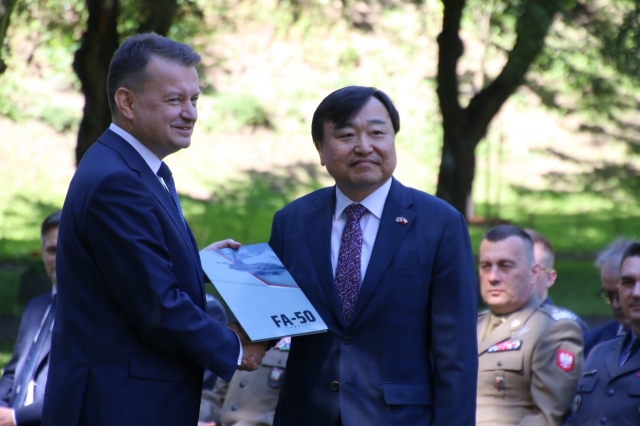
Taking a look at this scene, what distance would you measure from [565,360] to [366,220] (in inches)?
68.0

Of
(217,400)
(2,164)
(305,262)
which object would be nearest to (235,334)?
(305,262)

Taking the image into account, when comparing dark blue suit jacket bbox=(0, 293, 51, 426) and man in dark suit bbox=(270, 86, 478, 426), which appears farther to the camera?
dark blue suit jacket bbox=(0, 293, 51, 426)

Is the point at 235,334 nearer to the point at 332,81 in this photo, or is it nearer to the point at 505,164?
the point at 505,164

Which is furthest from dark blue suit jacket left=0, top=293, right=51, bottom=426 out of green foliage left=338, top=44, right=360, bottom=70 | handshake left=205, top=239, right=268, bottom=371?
green foliage left=338, top=44, right=360, bottom=70

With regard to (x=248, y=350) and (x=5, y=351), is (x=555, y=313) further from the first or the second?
(x=5, y=351)

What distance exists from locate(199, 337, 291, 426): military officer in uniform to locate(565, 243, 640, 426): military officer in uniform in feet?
4.92

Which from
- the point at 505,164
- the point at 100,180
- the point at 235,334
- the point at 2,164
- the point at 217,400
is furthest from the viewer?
the point at 505,164

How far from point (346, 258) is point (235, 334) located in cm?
49

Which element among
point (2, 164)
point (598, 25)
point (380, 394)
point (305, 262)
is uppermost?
point (598, 25)

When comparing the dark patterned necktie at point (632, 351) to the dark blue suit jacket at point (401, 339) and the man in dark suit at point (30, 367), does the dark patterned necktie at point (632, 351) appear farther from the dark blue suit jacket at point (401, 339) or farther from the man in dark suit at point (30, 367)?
the man in dark suit at point (30, 367)

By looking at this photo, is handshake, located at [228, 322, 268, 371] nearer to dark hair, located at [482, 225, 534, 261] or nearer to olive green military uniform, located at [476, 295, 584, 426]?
olive green military uniform, located at [476, 295, 584, 426]

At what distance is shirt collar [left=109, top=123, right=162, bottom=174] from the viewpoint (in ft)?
9.34

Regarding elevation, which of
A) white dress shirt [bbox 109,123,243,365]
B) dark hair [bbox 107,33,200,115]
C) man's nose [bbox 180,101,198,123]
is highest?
dark hair [bbox 107,33,200,115]

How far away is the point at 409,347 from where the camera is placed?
2922 millimetres
